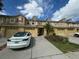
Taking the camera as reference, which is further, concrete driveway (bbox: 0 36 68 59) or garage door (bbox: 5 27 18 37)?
garage door (bbox: 5 27 18 37)

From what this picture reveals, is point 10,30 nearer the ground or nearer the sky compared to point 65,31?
nearer the sky

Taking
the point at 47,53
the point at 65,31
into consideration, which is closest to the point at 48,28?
the point at 65,31

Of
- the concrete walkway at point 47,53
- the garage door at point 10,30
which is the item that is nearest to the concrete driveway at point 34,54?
the concrete walkway at point 47,53

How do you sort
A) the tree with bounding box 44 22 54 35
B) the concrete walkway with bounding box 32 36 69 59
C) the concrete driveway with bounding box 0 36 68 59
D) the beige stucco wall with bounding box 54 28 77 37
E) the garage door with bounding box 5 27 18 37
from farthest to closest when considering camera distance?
the beige stucco wall with bounding box 54 28 77 37
the garage door with bounding box 5 27 18 37
the tree with bounding box 44 22 54 35
the concrete driveway with bounding box 0 36 68 59
the concrete walkway with bounding box 32 36 69 59

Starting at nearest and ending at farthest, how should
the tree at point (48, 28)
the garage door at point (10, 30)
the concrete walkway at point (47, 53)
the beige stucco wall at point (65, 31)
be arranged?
the concrete walkway at point (47, 53), the tree at point (48, 28), the garage door at point (10, 30), the beige stucco wall at point (65, 31)

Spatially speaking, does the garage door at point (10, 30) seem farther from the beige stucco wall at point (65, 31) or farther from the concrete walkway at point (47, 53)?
the concrete walkway at point (47, 53)

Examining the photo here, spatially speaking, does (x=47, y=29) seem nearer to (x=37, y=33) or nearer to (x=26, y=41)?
(x=37, y=33)

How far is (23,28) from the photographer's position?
97.9 feet

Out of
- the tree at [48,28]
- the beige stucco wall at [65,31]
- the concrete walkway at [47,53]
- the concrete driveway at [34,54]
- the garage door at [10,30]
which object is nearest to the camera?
the concrete walkway at [47,53]

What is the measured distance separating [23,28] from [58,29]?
29.4 ft

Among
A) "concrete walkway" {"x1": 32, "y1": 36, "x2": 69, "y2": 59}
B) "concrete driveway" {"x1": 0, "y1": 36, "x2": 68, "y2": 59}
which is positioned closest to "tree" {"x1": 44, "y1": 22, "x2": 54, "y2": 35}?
"concrete walkway" {"x1": 32, "y1": 36, "x2": 69, "y2": 59}

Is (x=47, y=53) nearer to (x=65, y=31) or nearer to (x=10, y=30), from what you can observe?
(x=10, y=30)

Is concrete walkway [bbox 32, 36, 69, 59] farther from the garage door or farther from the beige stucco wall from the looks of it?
the beige stucco wall

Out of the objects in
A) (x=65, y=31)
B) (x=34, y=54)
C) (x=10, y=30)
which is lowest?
(x=34, y=54)
